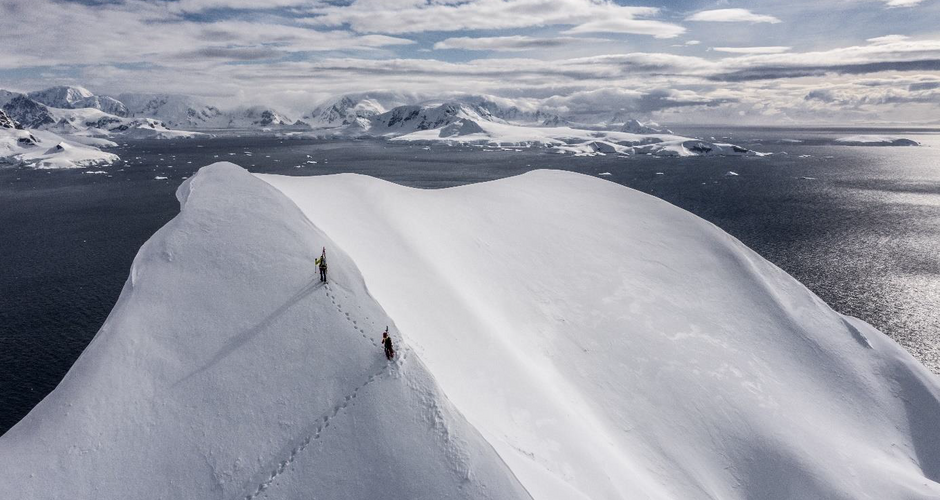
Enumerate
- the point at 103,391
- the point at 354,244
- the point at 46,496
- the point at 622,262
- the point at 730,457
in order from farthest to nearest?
the point at 622,262 → the point at 354,244 → the point at 730,457 → the point at 103,391 → the point at 46,496

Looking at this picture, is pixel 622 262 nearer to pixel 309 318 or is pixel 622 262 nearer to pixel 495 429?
pixel 495 429

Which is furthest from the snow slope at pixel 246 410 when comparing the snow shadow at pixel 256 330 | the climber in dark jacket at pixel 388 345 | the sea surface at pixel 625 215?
the sea surface at pixel 625 215

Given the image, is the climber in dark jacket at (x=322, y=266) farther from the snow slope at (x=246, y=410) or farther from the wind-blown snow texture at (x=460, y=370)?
the snow slope at (x=246, y=410)

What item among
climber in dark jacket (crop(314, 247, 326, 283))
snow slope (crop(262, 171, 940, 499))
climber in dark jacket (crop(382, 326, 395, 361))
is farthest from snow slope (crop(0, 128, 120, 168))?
climber in dark jacket (crop(382, 326, 395, 361))

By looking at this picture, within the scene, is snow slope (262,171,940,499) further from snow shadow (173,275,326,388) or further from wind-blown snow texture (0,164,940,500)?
snow shadow (173,275,326,388)

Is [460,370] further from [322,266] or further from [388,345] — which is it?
[322,266]

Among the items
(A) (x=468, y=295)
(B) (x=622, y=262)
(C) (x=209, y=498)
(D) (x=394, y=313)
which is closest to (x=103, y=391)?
(C) (x=209, y=498)
